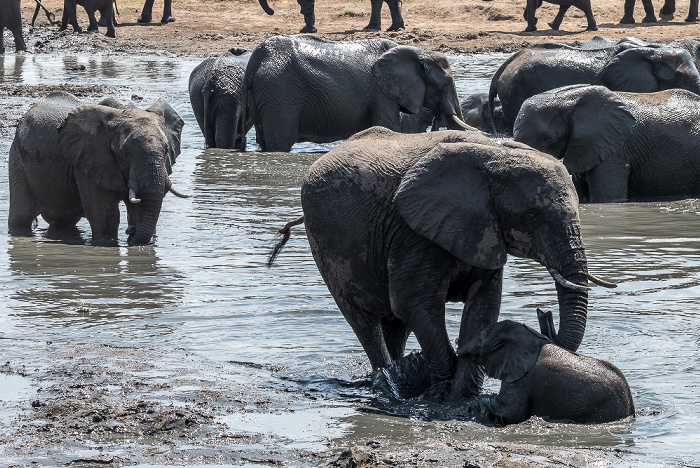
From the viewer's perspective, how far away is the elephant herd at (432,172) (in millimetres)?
5656

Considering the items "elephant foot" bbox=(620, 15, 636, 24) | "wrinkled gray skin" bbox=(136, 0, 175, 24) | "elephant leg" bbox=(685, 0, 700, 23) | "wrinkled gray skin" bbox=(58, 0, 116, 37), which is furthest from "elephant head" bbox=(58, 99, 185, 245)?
"wrinkled gray skin" bbox=(136, 0, 175, 24)

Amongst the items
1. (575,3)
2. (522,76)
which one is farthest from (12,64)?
(522,76)

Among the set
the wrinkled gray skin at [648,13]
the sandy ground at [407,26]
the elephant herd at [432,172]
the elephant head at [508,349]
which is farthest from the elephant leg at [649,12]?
the elephant head at [508,349]

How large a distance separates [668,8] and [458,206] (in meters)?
24.4

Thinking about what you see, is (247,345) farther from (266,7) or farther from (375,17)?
(266,7)

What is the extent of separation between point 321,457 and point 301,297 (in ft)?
10.6

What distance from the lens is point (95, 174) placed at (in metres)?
10.2

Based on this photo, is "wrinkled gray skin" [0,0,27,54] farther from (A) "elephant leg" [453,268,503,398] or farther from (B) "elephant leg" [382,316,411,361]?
(A) "elephant leg" [453,268,503,398]

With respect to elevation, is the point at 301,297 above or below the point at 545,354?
below

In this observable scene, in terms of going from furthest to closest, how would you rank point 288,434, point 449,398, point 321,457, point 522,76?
point 522,76 < point 449,398 < point 288,434 < point 321,457

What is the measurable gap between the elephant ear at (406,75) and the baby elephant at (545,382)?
8555 millimetres

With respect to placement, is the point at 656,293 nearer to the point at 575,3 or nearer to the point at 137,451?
the point at 137,451

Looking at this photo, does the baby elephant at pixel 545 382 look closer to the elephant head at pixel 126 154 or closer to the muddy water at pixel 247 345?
the muddy water at pixel 247 345

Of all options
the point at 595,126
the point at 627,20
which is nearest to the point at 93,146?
the point at 595,126
